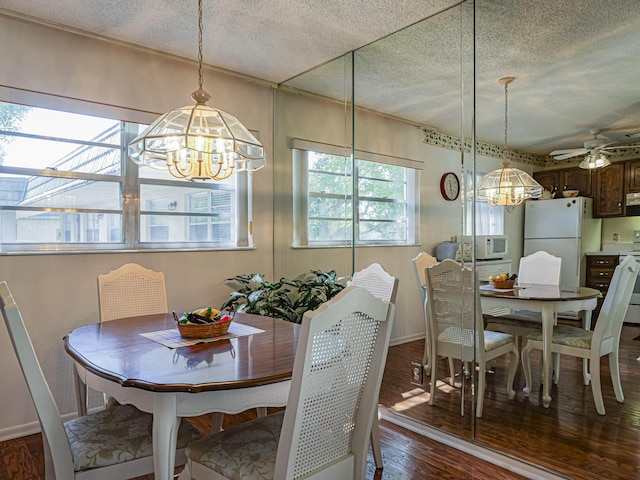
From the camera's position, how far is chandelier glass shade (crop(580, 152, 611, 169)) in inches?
80.8

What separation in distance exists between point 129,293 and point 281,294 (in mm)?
1183

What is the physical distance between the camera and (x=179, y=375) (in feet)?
4.68

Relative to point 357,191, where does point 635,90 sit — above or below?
above

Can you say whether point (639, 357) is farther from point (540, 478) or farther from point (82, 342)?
point (82, 342)

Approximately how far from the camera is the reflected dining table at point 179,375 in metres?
1.37

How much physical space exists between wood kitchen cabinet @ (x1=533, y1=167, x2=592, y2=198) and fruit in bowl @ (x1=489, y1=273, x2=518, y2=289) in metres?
0.49

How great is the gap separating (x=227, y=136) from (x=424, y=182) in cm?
137

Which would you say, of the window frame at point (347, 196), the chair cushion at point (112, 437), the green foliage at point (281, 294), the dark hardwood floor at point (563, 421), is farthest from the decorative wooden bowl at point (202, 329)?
the window frame at point (347, 196)

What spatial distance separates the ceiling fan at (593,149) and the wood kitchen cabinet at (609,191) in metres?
0.08

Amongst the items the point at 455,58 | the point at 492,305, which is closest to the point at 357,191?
the point at 455,58

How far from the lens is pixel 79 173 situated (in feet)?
9.64

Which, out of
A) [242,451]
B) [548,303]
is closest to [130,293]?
[242,451]

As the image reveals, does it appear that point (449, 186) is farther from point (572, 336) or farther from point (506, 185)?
point (572, 336)

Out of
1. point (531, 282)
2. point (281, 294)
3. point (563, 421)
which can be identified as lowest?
point (563, 421)
